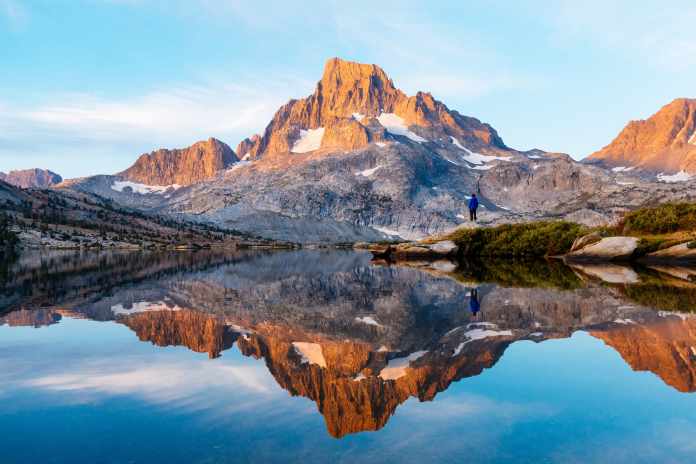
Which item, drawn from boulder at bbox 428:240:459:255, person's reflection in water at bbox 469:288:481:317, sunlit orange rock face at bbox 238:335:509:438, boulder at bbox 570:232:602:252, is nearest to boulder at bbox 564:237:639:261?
boulder at bbox 570:232:602:252

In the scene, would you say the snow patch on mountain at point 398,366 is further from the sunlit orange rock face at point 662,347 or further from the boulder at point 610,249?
the boulder at point 610,249

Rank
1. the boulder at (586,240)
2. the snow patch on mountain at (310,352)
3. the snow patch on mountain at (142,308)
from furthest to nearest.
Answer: the boulder at (586,240), the snow patch on mountain at (142,308), the snow patch on mountain at (310,352)

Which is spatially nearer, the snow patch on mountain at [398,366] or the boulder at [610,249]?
the snow patch on mountain at [398,366]

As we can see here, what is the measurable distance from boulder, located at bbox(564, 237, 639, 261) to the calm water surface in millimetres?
36622

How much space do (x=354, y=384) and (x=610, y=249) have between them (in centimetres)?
5532

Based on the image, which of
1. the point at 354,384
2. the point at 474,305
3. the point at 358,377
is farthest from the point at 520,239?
the point at 354,384

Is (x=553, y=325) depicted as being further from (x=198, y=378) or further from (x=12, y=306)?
(x=12, y=306)

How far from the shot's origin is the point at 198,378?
508 inches

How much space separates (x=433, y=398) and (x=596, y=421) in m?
3.09

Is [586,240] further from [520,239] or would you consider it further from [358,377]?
[358,377]

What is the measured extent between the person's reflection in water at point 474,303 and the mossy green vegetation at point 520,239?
150 feet

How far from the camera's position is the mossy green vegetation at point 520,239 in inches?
2808

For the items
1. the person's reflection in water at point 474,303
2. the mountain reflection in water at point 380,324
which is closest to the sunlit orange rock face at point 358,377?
the mountain reflection in water at point 380,324

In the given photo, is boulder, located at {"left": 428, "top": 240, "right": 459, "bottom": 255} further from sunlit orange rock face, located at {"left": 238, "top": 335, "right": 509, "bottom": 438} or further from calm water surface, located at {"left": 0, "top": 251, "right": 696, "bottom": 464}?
sunlit orange rock face, located at {"left": 238, "top": 335, "right": 509, "bottom": 438}
